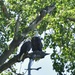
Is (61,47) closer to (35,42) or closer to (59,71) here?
(59,71)

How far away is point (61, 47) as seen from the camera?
18.7 meters

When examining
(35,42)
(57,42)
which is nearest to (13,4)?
(57,42)

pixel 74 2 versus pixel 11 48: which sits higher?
pixel 74 2

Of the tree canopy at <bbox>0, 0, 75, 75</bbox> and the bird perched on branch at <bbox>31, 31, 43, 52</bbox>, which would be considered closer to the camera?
the bird perched on branch at <bbox>31, 31, 43, 52</bbox>

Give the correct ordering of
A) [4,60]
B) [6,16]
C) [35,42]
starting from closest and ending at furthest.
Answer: [35,42] → [4,60] → [6,16]

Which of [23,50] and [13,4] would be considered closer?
[23,50]

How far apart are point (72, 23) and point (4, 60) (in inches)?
243

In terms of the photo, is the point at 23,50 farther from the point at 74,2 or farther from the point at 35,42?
the point at 74,2

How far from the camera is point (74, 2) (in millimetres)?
19359

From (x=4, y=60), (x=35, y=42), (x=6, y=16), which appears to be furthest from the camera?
(x=6, y=16)

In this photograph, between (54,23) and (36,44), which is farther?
(54,23)

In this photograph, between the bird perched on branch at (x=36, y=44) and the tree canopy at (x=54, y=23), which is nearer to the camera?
the bird perched on branch at (x=36, y=44)

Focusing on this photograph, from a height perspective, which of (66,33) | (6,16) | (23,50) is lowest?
(23,50)

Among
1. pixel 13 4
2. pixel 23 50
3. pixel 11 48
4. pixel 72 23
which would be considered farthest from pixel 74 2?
pixel 23 50
